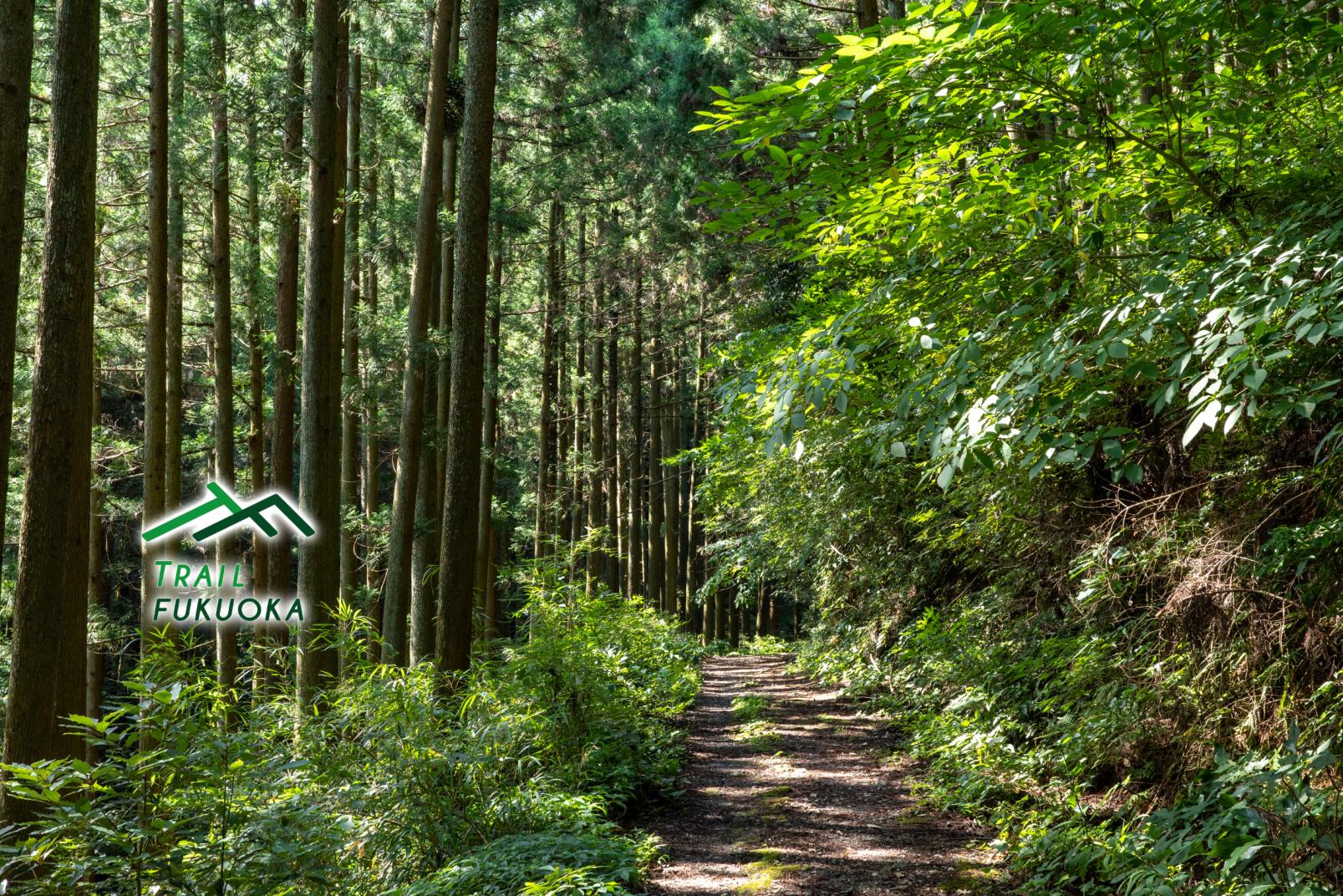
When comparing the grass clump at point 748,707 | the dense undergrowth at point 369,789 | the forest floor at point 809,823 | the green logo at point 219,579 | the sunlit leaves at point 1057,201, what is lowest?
the grass clump at point 748,707

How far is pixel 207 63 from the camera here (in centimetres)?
1129

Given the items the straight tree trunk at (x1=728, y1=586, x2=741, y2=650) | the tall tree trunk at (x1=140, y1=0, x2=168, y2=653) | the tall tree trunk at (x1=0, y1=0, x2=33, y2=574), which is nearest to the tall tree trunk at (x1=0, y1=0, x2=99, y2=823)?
the tall tree trunk at (x1=0, y1=0, x2=33, y2=574)

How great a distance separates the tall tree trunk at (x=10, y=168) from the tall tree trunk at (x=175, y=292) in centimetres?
621

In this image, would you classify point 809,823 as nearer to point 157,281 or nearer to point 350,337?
point 157,281

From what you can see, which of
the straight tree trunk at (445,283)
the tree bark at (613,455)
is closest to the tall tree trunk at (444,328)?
the straight tree trunk at (445,283)

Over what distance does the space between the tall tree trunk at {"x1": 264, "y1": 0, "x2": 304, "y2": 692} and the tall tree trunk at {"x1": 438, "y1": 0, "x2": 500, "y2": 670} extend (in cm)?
220

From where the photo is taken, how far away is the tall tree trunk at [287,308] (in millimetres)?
10023

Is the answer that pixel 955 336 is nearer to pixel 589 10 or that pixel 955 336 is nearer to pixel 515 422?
pixel 589 10

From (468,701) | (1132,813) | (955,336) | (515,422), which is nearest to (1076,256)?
(955,336)

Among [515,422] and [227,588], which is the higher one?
[515,422]

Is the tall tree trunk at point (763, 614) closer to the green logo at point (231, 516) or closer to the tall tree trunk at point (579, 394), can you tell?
the tall tree trunk at point (579, 394)

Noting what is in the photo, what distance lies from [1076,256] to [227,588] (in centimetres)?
1105

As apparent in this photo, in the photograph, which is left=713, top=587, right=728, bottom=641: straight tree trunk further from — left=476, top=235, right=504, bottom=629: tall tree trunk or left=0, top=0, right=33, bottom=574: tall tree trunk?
left=0, top=0, right=33, bottom=574: tall tree trunk

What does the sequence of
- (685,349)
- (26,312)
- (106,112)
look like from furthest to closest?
1. (685,349)
2. (106,112)
3. (26,312)
